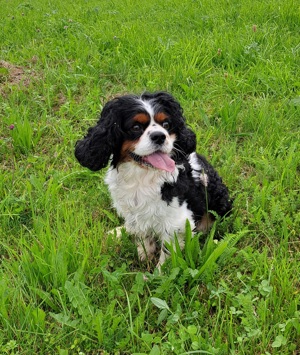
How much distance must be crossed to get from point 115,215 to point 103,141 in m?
0.79

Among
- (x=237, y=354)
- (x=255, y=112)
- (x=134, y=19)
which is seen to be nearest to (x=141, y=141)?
(x=237, y=354)

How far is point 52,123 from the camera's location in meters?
4.09

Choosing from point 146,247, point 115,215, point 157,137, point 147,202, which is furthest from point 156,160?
point 115,215

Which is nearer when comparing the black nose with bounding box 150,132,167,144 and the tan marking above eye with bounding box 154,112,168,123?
the black nose with bounding box 150,132,167,144

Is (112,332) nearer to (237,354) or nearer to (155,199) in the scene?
(237,354)

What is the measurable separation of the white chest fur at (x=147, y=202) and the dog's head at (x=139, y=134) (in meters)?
0.10

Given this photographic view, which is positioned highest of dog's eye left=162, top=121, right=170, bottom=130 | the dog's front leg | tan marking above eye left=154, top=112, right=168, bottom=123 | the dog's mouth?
tan marking above eye left=154, top=112, right=168, bottom=123

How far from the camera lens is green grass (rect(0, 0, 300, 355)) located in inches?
80.1

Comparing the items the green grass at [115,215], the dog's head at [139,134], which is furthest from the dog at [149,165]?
the green grass at [115,215]

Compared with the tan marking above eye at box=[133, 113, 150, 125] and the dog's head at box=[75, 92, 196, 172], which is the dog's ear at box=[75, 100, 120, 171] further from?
the tan marking above eye at box=[133, 113, 150, 125]

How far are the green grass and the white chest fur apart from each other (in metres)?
0.19

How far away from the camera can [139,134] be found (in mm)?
2322

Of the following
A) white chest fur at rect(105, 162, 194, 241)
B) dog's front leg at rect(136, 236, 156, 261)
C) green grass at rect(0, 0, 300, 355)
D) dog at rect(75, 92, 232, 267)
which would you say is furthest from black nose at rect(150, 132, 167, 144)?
dog's front leg at rect(136, 236, 156, 261)

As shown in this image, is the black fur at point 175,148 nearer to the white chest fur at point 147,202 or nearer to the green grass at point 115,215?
the white chest fur at point 147,202
